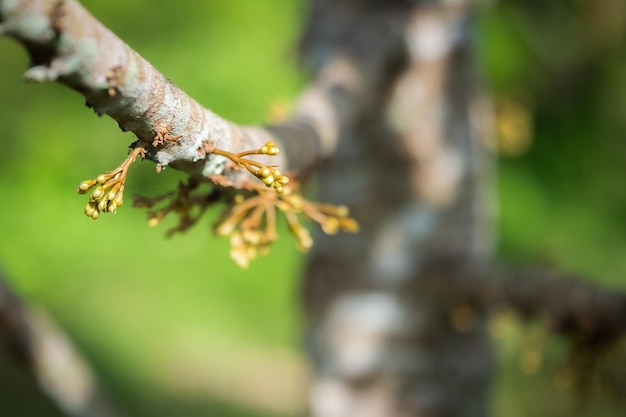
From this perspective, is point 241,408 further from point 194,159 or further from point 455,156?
point 194,159

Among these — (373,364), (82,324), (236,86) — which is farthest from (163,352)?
(373,364)

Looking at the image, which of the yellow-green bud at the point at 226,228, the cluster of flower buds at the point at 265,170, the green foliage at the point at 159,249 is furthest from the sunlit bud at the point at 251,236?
the green foliage at the point at 159,249

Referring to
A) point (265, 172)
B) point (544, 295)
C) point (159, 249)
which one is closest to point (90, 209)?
point (265, 172)

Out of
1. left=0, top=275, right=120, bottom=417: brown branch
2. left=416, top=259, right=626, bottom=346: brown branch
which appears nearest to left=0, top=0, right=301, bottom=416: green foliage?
left=0, top=275, right=120, bottom=417: brown branch

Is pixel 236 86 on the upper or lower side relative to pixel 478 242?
upper

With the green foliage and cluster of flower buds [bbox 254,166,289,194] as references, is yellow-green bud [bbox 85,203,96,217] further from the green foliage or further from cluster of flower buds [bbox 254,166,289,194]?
the green foliage

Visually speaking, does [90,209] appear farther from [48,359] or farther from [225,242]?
[225,242]
